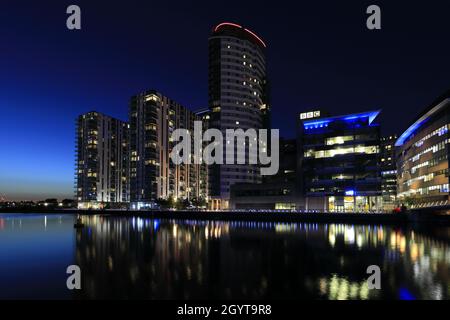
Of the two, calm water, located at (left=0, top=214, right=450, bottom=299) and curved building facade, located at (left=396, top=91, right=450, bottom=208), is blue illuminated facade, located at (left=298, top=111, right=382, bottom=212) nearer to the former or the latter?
curved building facade, located at (left=396, top=91, right=450, bottom=208)

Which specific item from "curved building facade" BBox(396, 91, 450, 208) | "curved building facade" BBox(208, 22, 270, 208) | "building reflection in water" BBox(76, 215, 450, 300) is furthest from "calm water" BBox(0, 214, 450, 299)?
"curved building facade" BBox(208, 22, 270, 208)

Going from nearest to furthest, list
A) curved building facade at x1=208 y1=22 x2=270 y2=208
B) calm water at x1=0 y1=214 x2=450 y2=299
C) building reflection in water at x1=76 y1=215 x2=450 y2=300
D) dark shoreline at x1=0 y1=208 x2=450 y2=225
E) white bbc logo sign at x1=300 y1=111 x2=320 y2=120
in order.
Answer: building reflection in water at x1=76 y1=215 x2=450 y2=300 < calm water at x1=0 y1=214 x2=450 y2=299 < dark shoreline at x1=0 y1=208 x2=450 y2=225 < white bbc logo sign at x1=300 y1=111 x2=320 y2=120 < curved building facade at x1=208 y1=22 x2=270 y2=208

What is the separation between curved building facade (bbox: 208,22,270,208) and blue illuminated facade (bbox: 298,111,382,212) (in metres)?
47.6

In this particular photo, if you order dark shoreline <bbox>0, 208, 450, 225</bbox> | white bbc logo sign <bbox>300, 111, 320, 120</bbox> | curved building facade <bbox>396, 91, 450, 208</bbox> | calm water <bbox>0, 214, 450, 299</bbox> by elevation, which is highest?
white bbc logo sign <bbox>300, 111, 320, 120</bbox>

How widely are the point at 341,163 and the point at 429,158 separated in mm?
27957

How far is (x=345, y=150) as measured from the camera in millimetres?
124562

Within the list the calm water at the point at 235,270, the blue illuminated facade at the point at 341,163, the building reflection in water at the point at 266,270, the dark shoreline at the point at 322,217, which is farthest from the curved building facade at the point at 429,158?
the building reflection in water at the point at 266,270

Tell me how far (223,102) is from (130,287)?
15474 centimetres

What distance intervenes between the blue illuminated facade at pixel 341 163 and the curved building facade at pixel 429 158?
549 inches

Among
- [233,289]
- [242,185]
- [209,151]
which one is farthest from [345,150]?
[233,289]

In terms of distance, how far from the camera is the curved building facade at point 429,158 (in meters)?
95.6

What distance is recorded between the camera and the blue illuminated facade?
120250 millimetres

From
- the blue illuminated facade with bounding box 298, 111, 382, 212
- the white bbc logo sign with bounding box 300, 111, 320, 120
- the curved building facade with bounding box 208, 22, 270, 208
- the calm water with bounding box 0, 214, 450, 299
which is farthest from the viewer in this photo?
the curved building facade with bounding box 208, 22, 270, 208

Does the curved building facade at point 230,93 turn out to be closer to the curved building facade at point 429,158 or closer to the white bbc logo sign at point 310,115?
the white bbc logo sign at point 310,115
